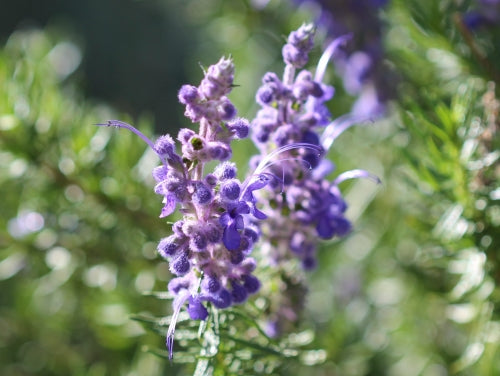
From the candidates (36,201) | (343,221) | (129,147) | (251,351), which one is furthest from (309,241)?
(36,201)

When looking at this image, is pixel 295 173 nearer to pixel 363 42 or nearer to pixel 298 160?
pixel 298 160

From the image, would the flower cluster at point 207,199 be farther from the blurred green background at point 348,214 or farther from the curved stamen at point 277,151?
the blurred green background at point 348,214

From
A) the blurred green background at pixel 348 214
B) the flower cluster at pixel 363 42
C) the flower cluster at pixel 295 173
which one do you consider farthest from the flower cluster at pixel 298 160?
the flower cluster at pixel 363 42

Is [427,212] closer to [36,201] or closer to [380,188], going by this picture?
[380,188]

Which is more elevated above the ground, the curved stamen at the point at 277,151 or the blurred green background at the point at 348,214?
the curved stamen at the point at 277,151

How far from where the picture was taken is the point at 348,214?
1.35 metres

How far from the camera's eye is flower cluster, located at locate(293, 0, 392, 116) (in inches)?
45.2

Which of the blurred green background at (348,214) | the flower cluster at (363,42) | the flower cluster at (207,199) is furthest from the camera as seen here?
the flower cluster at (363,42)

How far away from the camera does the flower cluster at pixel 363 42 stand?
1147 mm

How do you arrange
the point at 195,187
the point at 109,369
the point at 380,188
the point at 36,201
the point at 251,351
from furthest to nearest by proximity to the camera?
the point at 380,188
the point at 109,369
the point at 36,201
the point at 251,351
the point at 195,187

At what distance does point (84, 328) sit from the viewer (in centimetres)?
145

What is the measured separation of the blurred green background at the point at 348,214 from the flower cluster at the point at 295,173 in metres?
0.11

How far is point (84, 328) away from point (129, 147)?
0.52 meters

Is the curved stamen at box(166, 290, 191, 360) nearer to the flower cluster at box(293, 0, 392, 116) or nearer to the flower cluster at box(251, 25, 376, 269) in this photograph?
the flower cluster at box(251, 25, 376, 269)
